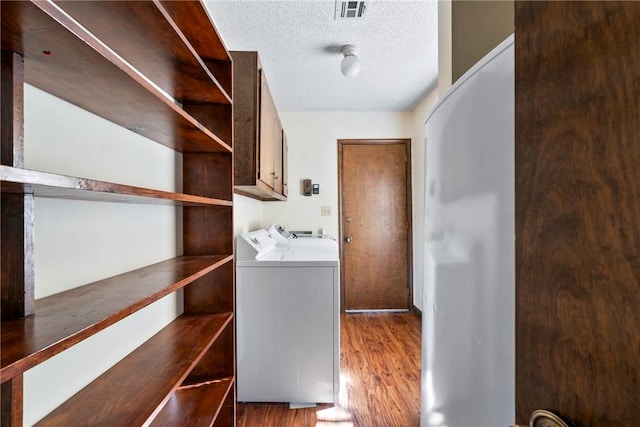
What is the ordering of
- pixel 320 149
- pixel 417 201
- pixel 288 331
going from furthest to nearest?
pixel 320 149 → pixel 417 201 → pixel 288 331

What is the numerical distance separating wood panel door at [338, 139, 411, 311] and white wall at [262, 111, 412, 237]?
96 mm

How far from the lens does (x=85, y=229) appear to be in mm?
797

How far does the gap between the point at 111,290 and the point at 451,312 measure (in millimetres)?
877

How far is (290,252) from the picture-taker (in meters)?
2.10

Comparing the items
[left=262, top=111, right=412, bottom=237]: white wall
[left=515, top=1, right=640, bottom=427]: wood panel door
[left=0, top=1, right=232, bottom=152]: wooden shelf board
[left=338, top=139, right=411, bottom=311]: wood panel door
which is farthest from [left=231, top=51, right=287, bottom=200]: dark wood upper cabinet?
[left=338, top=139, right=411, bottom=311]: wood panel door

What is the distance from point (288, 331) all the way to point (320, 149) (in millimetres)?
2161

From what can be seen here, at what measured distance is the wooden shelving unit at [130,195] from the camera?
0.51 meters

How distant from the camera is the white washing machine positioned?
1722mm

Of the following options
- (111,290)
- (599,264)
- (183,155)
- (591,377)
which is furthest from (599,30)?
(183,155)

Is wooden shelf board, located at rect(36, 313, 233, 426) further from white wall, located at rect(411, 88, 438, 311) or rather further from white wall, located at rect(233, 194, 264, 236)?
white wall, located at rect(411, 88, 438, 311)

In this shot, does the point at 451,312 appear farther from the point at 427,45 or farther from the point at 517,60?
the point at 427,45

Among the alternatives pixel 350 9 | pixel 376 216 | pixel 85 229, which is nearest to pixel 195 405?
pixel 85 229

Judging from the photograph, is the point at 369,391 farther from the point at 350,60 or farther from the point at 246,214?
the point at 350,60

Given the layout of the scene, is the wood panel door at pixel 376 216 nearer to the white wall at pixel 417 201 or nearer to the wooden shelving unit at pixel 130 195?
the white wall at pixel 417 201
